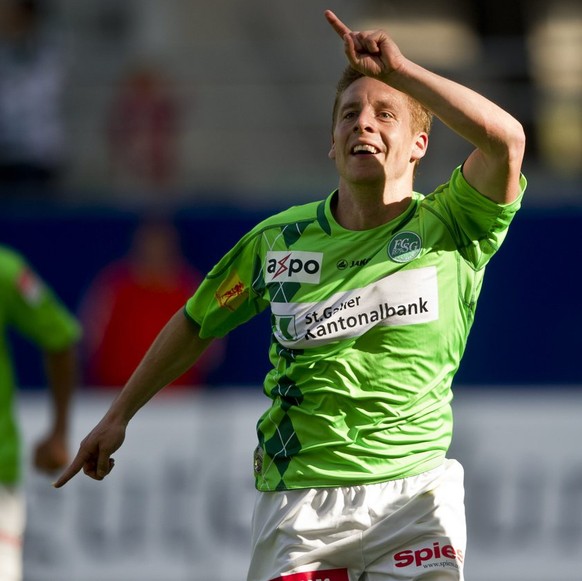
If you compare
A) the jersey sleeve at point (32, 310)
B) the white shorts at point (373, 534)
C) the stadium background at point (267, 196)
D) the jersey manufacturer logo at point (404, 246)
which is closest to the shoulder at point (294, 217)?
the jersey manufacturer logo at point (404, 246)

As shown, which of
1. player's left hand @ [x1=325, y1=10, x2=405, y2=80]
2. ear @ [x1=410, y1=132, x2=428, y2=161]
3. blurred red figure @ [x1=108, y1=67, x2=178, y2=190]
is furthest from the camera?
blurred red figure @ [x1=108, y1=67, x2=178, y2=190]

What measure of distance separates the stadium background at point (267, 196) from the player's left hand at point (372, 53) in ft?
16.2

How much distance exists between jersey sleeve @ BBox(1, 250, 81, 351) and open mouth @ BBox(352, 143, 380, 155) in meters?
2.82

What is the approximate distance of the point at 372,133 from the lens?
4.18 m

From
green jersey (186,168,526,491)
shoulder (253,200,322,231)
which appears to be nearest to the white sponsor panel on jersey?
green jersey (186,168,526,491)

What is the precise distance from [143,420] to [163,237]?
1727 millimetres

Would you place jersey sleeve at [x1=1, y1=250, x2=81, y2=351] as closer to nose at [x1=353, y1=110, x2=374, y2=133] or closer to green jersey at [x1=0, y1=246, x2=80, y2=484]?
green jersey at [x1=0, y1=246, x2=80, y2=484]

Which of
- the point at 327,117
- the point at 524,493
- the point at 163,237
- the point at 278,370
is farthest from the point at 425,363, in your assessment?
the point at 327,117

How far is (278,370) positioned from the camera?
440cm

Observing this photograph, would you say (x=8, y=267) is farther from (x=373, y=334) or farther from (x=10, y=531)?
(x=373, y=334)

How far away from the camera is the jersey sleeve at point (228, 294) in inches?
178

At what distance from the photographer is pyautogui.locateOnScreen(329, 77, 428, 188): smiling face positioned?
4199 mm

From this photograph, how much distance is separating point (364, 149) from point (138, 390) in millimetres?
1133

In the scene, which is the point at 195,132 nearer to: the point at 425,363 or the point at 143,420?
the point at 143,420
